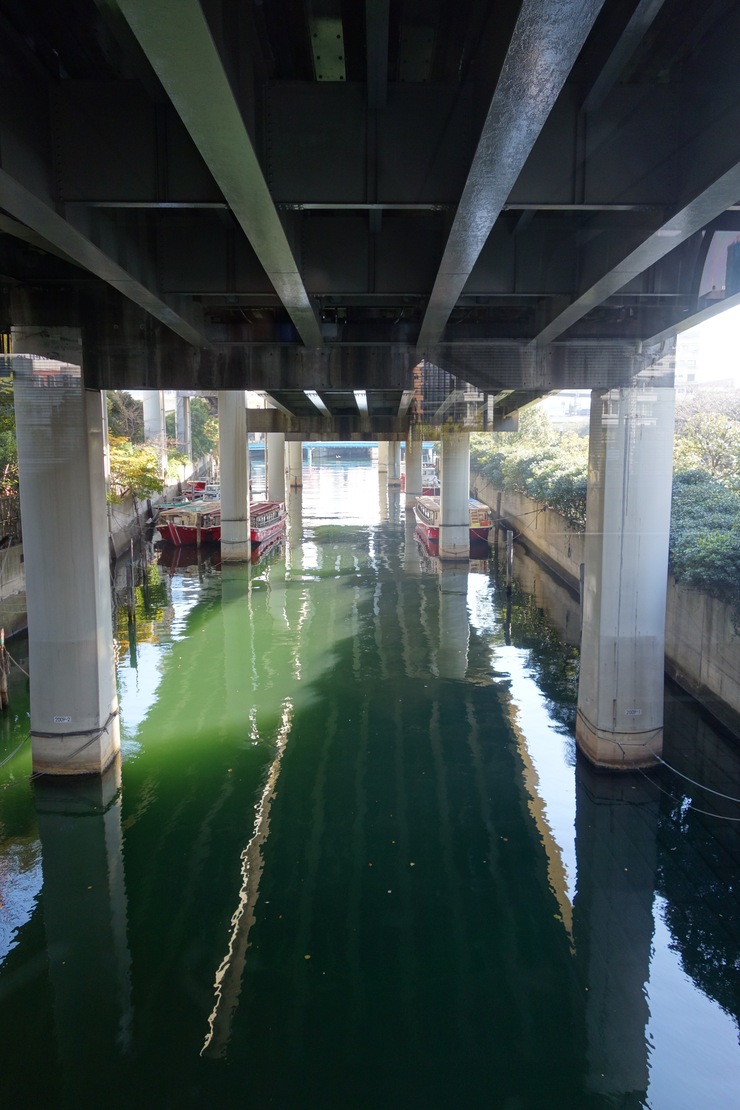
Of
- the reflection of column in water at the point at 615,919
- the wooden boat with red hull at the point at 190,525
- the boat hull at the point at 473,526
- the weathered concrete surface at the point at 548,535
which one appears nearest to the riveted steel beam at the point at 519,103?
the reflection of column in water at the point at 615,919

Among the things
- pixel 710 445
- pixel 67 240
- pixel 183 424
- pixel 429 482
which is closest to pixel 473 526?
pixel 710 445

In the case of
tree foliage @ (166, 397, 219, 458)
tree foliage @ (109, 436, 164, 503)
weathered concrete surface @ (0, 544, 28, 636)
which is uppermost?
tree foliage @ (166, 397, 219, 458)

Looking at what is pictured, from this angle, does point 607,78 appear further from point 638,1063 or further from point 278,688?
point 278,688

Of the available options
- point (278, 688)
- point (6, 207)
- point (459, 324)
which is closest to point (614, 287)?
point (459, 324)

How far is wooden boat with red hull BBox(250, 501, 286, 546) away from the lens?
33.8m

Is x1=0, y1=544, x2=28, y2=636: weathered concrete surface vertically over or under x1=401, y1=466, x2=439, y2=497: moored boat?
under

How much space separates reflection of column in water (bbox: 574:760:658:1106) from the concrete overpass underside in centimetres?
673

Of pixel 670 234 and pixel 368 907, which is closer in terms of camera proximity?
pixel 670 234

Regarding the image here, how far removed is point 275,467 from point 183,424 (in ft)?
32.1

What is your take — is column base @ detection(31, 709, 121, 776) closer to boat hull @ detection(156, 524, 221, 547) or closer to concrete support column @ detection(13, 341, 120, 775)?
concrete support column @ detection(13, 341, 120, 775)

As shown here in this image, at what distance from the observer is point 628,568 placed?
35.9 feet

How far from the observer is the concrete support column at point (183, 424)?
165 ft


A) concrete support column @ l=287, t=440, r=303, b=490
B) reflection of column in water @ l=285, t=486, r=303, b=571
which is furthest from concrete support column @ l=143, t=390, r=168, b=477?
concrete support column @ l=287, t=440, r=303, b=490

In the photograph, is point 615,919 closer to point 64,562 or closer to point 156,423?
point 64,562
